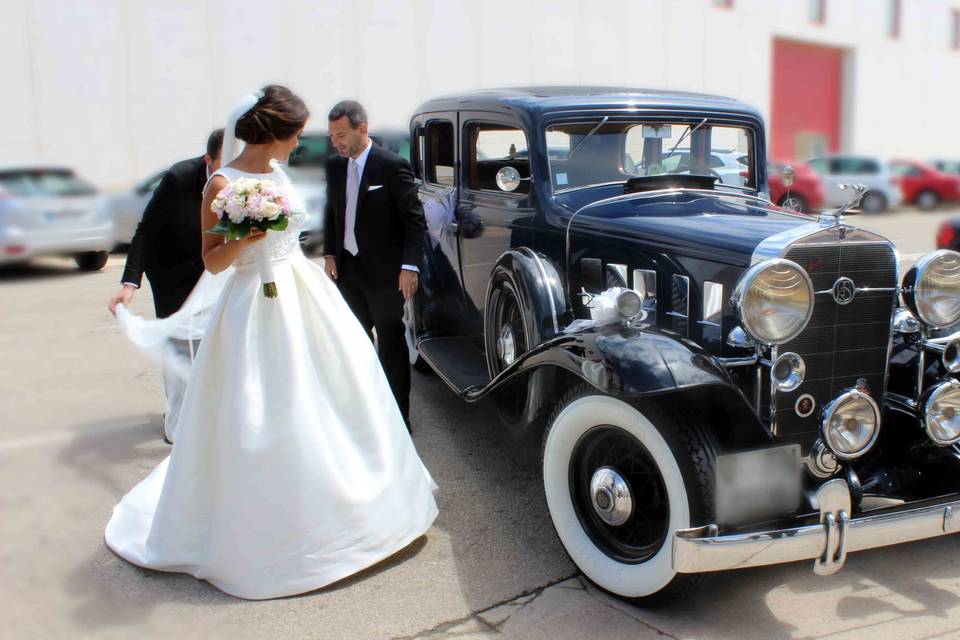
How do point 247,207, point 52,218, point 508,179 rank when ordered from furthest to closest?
1. point 52,218
2. point 508,179
3. point 247,207

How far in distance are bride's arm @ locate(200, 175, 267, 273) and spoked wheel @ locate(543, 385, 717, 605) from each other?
129 centimetres

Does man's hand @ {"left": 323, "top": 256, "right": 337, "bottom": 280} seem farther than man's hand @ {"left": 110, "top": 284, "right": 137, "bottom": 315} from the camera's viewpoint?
Yes

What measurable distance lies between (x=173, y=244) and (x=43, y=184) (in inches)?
222

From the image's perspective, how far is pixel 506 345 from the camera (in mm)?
4066

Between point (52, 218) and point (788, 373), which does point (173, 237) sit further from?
point (52, 218)

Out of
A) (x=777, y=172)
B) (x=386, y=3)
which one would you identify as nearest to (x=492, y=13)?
(x=386, y=3)

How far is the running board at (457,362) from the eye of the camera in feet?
13.9

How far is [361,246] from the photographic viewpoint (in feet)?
14.1

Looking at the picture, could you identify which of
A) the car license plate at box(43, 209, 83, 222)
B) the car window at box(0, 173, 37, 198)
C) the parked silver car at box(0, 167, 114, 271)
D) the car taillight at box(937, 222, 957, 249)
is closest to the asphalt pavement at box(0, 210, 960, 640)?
the parked silver car at box(0, 167, 114, 271)

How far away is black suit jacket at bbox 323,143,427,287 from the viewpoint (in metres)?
4.23

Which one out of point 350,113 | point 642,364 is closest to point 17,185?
point 350,113

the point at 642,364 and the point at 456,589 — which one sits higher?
the point at 642,364

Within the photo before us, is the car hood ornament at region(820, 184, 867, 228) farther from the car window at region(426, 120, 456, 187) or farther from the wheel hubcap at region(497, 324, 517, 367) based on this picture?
the car window at region(426, 120, 456, 187)

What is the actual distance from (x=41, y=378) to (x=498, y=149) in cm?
354
